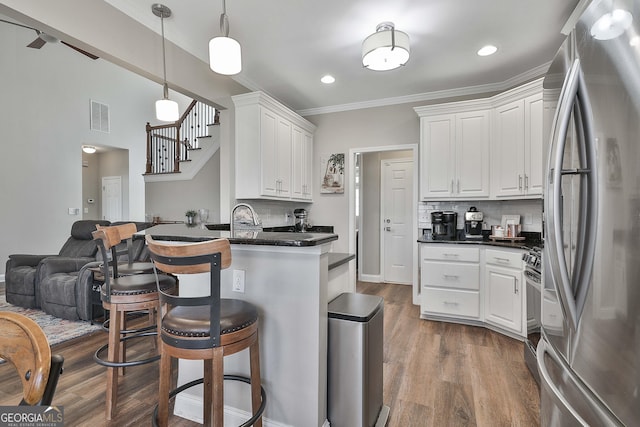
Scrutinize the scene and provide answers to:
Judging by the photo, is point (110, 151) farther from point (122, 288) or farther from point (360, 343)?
point (360, 343)

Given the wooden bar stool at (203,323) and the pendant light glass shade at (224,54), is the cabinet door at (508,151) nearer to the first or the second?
the pendant light glass shade at (224,54)

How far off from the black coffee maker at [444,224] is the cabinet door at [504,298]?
0.70 metres

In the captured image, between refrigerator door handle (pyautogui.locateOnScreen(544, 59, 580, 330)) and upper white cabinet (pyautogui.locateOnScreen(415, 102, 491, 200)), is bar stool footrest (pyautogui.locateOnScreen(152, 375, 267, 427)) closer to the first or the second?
refrigerator door handle (pyautogui.locateOnScreen(544, 59, 580, 330))

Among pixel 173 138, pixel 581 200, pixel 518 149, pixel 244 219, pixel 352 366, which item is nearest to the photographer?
pixel 581 200

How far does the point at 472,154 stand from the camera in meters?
3.79

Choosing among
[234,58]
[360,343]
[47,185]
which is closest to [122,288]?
[360,343]

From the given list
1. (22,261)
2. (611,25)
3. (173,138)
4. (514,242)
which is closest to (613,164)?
(611,25)

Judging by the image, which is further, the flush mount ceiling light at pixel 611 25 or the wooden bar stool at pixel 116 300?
the wooden bar stool at pixel 116 300

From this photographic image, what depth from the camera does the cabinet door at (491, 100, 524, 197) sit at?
344 cm

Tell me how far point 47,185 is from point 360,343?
23.1 feet

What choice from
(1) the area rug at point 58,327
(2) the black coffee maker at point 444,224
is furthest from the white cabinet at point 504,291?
(1) the area rug at point 58,327

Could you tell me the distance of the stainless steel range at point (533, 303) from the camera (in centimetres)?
217

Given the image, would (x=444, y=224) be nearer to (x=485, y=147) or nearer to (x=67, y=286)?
(x=485, y=147)

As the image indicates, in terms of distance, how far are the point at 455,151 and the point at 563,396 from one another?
10.8 feet
